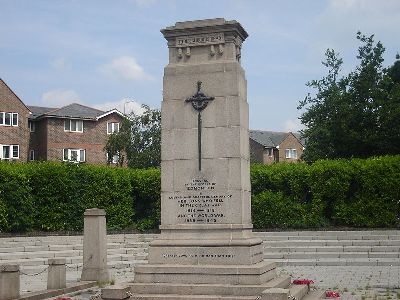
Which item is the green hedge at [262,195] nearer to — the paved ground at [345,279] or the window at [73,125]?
the paved ground at [345,279]

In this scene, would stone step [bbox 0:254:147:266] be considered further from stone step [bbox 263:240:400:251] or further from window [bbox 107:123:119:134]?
window [bbox 107:123:119:134]

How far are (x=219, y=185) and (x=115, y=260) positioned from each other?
1206 centimetres

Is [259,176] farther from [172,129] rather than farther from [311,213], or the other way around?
[172,129]

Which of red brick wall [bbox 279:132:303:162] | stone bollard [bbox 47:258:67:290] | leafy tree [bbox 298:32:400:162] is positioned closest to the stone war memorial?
stone bollard [bbox 47:258:67:290]

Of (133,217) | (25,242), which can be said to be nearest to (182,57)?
(25,242)

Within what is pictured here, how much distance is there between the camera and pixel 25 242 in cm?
2388

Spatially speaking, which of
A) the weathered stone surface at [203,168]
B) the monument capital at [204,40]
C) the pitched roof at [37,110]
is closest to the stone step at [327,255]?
the weathered stone surface at [203,168]

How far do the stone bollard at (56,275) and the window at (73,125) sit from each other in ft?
141

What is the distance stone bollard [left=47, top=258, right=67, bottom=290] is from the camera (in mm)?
14102

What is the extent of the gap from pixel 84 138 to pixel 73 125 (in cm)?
173

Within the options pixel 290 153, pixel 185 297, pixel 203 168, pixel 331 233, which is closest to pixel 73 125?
pixel 290 153

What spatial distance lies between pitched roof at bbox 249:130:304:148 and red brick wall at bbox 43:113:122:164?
2475cm

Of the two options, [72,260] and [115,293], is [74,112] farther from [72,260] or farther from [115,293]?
[115,293]

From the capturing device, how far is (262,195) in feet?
93.9
